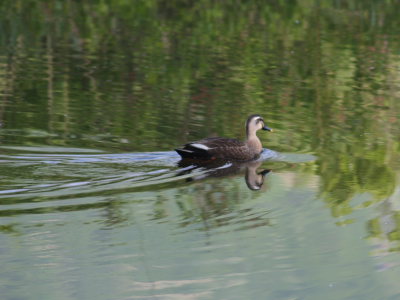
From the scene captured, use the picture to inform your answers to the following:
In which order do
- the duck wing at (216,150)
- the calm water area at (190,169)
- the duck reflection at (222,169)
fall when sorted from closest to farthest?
the calm water area at (190,169), the duck reflection at (222,169), the duck wing at (216,150)

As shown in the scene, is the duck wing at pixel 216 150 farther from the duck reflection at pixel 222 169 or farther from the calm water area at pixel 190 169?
the calm water area at pixel 190 169

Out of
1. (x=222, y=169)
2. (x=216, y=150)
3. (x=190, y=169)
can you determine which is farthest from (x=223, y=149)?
(x=190, y=169)

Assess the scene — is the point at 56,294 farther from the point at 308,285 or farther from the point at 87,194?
the point at 87,194

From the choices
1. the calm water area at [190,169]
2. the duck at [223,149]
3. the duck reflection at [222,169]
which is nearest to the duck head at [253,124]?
the duck at [223,149]

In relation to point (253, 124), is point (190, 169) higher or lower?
lower

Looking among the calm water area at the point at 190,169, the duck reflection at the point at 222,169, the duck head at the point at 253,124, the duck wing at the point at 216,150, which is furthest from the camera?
the duck head at the point at 253,124

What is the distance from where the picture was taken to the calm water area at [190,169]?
650 centimetres

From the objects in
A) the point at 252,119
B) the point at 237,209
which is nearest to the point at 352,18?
the point at 252,119

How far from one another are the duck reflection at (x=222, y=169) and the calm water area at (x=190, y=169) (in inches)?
1.5

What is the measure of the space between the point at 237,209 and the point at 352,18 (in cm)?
1602

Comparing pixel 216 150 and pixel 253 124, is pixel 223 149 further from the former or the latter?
pixel 253 124

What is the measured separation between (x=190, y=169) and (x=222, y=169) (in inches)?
16.9

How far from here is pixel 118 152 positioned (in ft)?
33.9

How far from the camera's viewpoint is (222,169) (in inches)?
403
